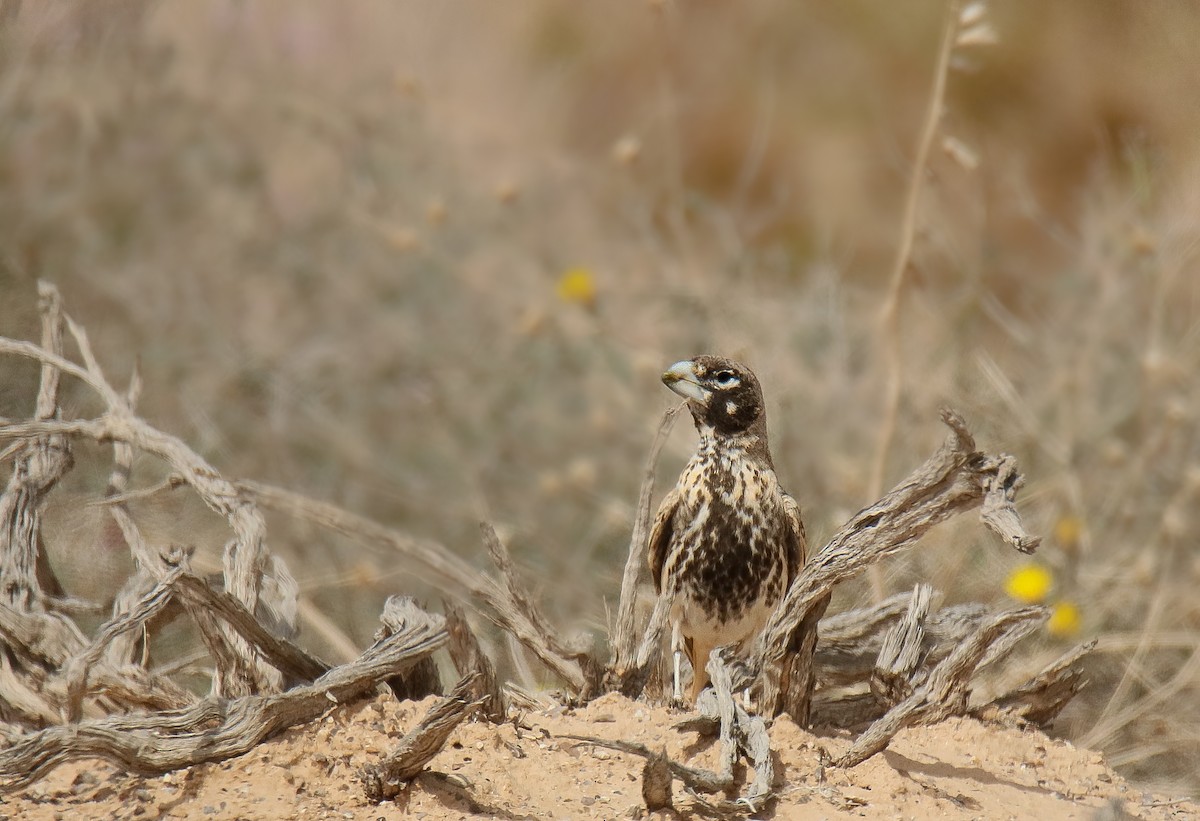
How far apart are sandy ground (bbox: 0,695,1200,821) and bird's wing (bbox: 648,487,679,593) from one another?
1129mm

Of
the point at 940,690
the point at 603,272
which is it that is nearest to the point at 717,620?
the point at 940,690

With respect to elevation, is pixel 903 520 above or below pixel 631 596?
above

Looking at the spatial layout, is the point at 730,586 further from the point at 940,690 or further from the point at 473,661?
the point at 473,661

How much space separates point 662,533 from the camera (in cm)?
433

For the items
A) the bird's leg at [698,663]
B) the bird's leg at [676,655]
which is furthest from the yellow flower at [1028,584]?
the bird's leg at [676,655]

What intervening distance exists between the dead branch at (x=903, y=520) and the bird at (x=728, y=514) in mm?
1041

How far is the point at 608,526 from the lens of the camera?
5988 millimetres

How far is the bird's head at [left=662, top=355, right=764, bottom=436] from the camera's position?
13.6ft

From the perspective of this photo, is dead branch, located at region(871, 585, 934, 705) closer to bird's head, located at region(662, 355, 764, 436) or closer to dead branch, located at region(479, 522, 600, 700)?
dead branch, located at region(479, 522, 600, 700)

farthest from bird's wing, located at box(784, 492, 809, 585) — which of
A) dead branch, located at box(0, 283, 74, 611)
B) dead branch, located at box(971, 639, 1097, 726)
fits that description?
dead branch, located at box(0, 283, 74, 611)

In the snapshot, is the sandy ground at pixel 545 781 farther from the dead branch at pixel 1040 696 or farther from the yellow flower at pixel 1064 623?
the yellow flower at pixel 1064 623

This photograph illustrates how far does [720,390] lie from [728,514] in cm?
37

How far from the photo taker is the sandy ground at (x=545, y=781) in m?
2.53

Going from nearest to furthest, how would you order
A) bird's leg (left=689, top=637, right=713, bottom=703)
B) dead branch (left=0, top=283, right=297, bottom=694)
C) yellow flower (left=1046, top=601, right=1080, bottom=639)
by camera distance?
1. dead branch (left=0, top=283, right=297, bottom=694)
2. bird's leg (left=689, top=637, right=713, bottom=703)
3. yellow flower (left=1046, top=601, right=1080, bottom=639)
